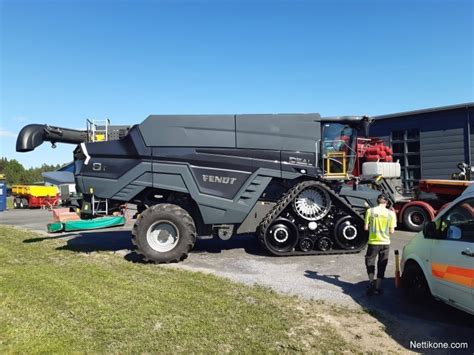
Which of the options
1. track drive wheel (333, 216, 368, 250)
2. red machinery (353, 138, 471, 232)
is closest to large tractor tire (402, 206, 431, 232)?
red machinery (353, 138, 471, 232)

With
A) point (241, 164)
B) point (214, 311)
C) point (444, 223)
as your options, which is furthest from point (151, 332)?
point (241, 164)

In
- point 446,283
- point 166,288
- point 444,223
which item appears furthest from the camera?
point 166,288

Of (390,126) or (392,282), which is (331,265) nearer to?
(392,282)

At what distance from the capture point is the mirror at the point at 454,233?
4.93 metres

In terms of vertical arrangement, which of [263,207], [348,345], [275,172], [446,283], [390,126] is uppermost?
[390,126]

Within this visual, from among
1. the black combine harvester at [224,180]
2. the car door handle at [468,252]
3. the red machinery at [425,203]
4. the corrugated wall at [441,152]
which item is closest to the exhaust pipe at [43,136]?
the black combine harvester at [224,180]

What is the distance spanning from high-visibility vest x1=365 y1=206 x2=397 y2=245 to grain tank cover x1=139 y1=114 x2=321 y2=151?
313 cm

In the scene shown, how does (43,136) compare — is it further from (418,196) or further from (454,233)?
(418,196)

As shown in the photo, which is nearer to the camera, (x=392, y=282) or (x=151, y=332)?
(x=151, y=332)

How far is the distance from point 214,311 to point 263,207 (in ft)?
14.1

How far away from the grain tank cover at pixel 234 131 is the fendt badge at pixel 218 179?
69 centimetres

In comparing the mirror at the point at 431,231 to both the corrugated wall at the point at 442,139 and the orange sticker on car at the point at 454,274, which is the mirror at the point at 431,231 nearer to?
the orange sticker on car at the point at 454,274

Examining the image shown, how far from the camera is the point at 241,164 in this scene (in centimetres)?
922

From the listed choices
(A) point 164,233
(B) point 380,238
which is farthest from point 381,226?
(A) point 164,233
